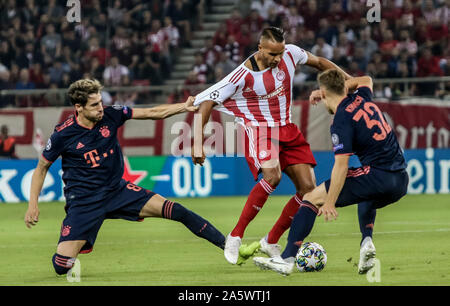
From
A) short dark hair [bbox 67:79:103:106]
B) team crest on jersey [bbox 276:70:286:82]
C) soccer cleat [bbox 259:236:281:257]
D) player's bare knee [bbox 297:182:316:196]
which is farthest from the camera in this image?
team crest on jersey [bbox 276:70:286:82]

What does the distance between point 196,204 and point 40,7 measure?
821 centimetres

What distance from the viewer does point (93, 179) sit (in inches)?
307

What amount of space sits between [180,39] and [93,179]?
13.4 meters

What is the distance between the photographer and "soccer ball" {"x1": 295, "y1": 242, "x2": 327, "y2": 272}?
7.41m

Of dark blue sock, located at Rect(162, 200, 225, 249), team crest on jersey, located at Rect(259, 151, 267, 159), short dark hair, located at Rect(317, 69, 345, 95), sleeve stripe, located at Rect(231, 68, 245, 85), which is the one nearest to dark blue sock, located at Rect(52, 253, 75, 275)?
dark blue sock, located at Rect(162, 200, 225, 249)

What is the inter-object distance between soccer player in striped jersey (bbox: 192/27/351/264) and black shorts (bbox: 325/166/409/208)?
1.06 metres

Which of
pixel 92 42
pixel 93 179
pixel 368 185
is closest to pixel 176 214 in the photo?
pixel 93 179

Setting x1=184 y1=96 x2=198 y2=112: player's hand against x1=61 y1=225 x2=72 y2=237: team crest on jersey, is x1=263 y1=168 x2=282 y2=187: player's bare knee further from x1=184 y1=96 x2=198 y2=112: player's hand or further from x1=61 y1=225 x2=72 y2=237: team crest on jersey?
x1=61 y1=225 x2=72 y2=237: team crest on jersey

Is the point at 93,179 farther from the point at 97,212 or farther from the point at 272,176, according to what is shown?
the point at 272,176

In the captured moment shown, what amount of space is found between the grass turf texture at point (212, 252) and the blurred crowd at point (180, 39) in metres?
5.16

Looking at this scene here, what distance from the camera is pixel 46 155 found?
7672 millimetres

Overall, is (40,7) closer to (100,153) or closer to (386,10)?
(386,10)

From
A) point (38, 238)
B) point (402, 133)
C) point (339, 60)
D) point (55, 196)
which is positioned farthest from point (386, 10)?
point (38, 238)

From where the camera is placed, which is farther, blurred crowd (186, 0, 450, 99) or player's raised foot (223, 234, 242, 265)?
blurred crowd (186, 0, 450, 99)
